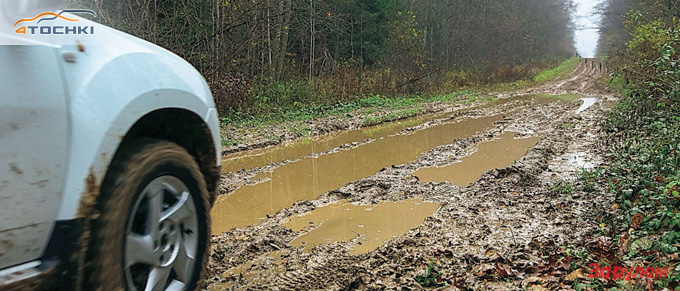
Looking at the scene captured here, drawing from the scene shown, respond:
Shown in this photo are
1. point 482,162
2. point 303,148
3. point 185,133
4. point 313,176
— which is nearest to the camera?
point 185,133

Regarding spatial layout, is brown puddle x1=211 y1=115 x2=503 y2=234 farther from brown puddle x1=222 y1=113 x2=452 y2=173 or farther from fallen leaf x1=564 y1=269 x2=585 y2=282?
fallen leaf x1=564 y1=269 x2=585 y2=282

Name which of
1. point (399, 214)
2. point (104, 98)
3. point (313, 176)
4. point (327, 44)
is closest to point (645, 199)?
point (399, 214)

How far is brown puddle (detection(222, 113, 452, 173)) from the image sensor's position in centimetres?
771

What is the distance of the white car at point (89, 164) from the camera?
1.49m

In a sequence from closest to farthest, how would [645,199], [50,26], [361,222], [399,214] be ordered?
[50,26], [645,199], [361,222], [399,214]

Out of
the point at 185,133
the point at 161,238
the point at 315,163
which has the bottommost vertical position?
the point at 315,163

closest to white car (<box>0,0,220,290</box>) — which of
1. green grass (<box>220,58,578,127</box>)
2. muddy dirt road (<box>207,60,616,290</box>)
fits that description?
muddy dirt road (<box>207,60,616,290</box>)

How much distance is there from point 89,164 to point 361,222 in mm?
3276

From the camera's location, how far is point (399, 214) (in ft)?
16.1

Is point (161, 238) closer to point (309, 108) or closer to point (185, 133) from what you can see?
point (185, 133)

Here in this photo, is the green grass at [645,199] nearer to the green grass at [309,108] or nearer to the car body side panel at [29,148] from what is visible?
the car body side panel at [29,148]

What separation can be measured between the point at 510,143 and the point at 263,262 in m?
7.26

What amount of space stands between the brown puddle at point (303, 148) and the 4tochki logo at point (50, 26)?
5.21 m

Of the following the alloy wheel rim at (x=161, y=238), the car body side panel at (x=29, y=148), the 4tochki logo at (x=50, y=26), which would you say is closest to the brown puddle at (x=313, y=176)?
the alloy wheel rim at (x=161, y=238)
